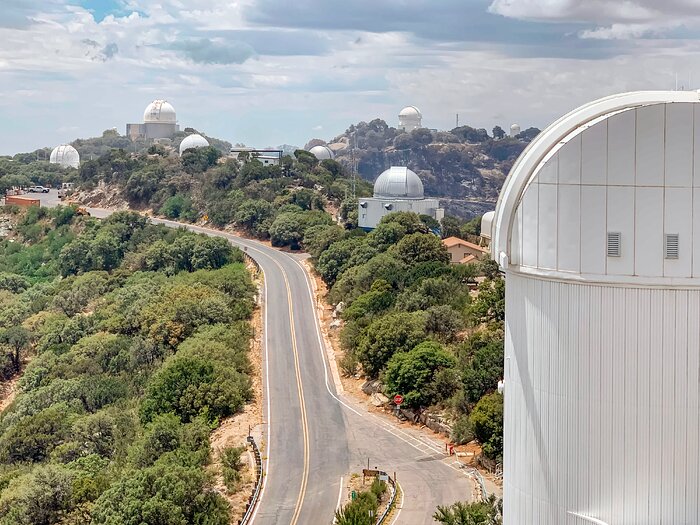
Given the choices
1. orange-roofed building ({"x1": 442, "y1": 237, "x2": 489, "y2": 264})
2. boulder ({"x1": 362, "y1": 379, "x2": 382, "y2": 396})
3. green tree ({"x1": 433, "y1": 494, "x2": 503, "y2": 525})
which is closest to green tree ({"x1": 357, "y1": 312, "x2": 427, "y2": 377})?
boulder ({"x1": 362, "y1": 379, "x2": 382, "y2": 396})

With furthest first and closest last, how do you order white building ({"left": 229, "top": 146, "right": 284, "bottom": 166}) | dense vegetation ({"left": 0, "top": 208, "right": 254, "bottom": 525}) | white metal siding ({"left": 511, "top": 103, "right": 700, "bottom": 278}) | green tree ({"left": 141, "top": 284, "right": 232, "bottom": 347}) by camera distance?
white building ({"left": 229, "top": 146, "right": 284, "bottom": 166}), green tree ({"left": 141, "top": 284, "right": 232, "bottom": 347}), dense vegetation ({"left": 0, "top": 208, "right": 254, "bottom": 525}), white metal siding ({"left": 511, "top": 103, "right": 700, "bottom": 278})

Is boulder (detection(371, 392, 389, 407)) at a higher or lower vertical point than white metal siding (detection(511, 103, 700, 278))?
lower

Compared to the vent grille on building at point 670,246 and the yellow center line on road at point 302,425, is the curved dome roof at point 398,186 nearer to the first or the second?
the yellow center line on road at point 302,425

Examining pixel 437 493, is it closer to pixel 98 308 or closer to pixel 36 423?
pixel 36 423

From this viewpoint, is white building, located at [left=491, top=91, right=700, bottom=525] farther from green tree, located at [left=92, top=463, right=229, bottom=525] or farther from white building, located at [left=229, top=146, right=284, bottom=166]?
white building, located at [left=229, top=146, right=284, bottom=166]

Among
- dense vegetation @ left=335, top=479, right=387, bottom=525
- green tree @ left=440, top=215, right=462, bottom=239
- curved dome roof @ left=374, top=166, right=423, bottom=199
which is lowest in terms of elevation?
dense vegetation @ left=335, top=479, right=387, bottom=525

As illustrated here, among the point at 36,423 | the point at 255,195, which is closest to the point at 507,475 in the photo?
the point at 36,423

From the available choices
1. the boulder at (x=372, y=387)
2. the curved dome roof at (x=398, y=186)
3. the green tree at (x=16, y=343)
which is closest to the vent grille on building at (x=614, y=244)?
the boulder at (x=372, y=387)
